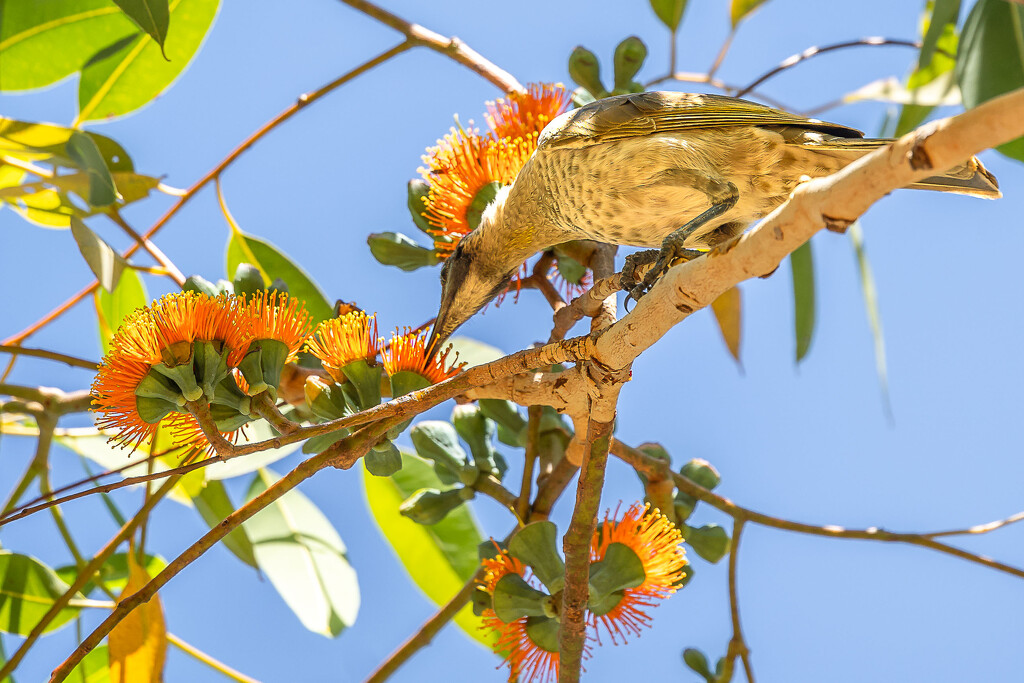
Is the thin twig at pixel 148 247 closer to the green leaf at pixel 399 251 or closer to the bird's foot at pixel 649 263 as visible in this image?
the green leaf at pixel 399 251

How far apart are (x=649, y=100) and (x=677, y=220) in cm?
22

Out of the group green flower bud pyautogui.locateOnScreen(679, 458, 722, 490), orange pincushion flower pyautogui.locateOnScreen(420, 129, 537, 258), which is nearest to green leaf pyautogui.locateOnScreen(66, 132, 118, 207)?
orange pincushion flower pyautogui.locateOnScreen(420, 129, 537, 258)

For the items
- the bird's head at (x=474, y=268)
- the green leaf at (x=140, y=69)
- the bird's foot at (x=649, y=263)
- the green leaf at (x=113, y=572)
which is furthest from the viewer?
the green leaf at (x=113, y=572)

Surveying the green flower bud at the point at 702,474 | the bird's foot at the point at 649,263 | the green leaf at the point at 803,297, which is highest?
the green leaf at the point at 803,297

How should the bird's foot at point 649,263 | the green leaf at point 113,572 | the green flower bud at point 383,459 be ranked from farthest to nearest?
1. the green leaf at point 113,572
2. the bird's foot at point 649,263
3. the green flower bud at point 383,459

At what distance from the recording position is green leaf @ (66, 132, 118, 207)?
1.47 meters

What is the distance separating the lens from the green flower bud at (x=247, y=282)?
1479mm

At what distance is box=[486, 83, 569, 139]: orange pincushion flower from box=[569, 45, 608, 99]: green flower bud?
9cm

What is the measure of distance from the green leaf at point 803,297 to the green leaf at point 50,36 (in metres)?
1.63

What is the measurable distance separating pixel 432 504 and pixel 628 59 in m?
1.01

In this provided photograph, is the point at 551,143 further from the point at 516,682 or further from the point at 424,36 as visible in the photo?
the point at 516,682

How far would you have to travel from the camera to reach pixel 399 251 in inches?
65.4

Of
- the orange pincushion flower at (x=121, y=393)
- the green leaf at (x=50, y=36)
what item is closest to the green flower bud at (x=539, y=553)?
the orange pincushion flower at (x=121, y=393)

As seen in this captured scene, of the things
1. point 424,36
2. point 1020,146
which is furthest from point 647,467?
point 424,36
